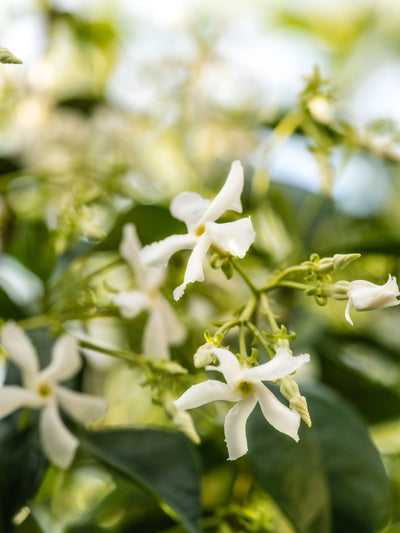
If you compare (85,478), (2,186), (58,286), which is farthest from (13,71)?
(85,478)

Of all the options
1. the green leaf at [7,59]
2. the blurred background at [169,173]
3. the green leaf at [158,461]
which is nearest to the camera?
the green leaf at [7,59]

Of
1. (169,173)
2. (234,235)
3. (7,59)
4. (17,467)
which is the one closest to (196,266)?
(234,235)

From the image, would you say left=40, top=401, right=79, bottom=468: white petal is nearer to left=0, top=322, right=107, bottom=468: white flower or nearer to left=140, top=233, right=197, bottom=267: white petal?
left=0, top=322, right=107, bottom=468: white flower

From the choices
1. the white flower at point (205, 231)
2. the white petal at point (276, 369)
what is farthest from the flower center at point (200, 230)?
the white petal at point (276, 369)

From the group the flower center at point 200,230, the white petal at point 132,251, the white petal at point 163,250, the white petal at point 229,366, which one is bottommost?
the white petal at point 132,251

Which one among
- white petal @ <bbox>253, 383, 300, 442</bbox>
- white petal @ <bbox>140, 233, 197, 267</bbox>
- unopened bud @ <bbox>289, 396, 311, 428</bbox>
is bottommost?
white petal @ <bbox>253, 383, 300, 442</bbox>

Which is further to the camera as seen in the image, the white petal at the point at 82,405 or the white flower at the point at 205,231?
the white petal at the point at 82,405

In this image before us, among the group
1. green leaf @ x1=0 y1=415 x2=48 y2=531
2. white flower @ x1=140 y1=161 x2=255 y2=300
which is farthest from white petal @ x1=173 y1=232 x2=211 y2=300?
green leaf @ x1=0 y1=415 x2=48 y2=531

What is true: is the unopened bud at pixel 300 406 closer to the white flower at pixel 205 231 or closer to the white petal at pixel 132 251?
the white flower at pixel 205 231

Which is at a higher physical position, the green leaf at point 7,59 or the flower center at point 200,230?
the green leaf at point 7,59
